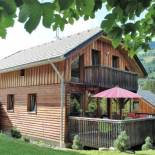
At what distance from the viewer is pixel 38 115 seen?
1983cm

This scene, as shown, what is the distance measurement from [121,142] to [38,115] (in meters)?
6.43

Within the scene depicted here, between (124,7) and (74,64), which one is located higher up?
(74,64)

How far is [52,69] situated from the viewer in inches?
728

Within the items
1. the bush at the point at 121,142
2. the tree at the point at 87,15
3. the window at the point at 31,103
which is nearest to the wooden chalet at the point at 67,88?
the window at the point at 31,103

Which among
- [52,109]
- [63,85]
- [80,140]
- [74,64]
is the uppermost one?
[74,64]

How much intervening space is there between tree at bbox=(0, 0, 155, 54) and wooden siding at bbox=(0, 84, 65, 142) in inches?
522

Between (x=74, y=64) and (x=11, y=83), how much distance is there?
225 inches

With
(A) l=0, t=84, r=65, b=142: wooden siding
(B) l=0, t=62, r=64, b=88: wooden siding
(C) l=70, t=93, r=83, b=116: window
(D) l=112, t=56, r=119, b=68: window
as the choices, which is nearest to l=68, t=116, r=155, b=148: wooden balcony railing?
(C) l=70, t=93, r=83, b=116: window

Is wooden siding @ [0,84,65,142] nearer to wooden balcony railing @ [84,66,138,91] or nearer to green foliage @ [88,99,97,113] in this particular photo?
wooden balcony railing @ [84,66,138,91]

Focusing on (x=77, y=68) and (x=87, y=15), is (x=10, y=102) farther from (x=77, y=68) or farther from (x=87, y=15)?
(x=87, y=15)

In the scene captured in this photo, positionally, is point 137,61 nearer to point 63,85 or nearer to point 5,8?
point 63,85

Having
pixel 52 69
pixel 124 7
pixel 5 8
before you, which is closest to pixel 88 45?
pixel 52 69

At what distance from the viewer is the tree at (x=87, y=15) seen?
2018 mm

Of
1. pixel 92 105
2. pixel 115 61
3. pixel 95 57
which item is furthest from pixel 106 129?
pixel 115 61
